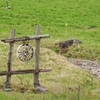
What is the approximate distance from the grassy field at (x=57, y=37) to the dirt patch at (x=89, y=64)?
47cm

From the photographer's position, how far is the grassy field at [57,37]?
15140 millimetres

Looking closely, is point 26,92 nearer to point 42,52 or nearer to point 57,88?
point 57,88

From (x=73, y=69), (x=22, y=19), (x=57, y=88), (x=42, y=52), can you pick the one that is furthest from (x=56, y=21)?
(x=57, y=88)

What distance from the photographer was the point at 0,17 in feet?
107

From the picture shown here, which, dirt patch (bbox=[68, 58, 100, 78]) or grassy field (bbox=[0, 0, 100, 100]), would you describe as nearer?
grassy field (bbox=[0, 0, 100, 100])

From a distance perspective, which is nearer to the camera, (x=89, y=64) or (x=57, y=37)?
(x=89, y=64)

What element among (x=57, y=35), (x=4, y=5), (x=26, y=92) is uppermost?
(x=4, y=5)

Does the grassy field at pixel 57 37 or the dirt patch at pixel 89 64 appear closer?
the grassy field at pixel 57 37

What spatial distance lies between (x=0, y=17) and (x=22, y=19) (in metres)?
1.32

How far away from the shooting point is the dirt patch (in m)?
19.8

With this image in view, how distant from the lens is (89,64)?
2105 cm

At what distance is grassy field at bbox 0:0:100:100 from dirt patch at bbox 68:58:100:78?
470mm

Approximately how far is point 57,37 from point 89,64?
217 inches

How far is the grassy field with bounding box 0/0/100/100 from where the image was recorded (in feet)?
49.7
